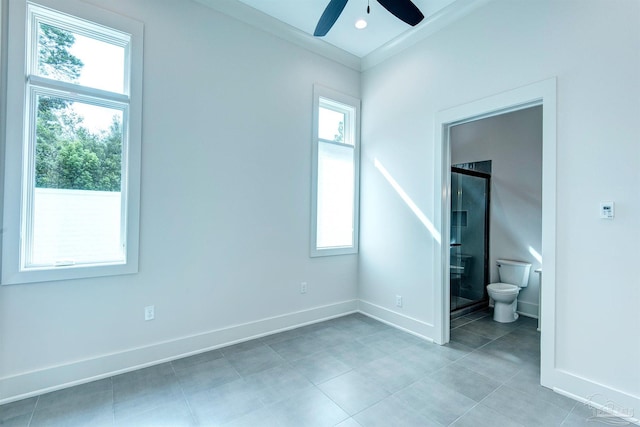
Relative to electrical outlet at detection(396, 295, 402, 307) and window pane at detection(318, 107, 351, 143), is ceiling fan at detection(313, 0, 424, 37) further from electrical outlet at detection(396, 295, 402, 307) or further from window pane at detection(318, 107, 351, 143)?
electrical outlet at detection(396, 295, 402, 307)

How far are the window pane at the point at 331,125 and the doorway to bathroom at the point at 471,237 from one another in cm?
174

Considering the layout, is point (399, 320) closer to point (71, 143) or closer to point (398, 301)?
point (398, 301)

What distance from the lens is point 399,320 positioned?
11.1ft

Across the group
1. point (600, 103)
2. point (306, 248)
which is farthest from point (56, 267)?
point (600, 103)

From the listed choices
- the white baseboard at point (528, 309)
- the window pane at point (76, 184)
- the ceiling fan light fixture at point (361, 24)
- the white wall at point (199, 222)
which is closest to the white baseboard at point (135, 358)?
the white wall at point (199, 222)

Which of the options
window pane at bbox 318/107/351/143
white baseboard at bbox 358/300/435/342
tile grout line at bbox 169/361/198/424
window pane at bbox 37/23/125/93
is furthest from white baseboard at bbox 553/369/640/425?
window pane at bbox 37/23/125/93

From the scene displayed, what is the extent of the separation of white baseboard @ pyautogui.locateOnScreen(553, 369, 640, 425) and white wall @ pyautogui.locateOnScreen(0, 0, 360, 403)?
2.31 m

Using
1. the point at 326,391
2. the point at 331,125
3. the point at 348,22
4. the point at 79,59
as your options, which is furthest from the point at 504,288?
the point at 79,59

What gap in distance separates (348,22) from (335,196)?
1.94 metres

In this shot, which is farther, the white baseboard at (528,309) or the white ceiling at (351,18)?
the white baseboard at (528,309)

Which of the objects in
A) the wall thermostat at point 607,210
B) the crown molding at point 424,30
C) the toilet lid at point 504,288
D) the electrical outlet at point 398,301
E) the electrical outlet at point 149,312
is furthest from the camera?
the toilet lid at point 504,288

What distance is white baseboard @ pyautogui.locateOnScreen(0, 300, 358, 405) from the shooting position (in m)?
2.04

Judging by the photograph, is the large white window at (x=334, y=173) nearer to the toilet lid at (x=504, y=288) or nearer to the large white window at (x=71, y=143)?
the toilet lid at (x=504, y=288)

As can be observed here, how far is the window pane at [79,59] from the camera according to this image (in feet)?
7.14
